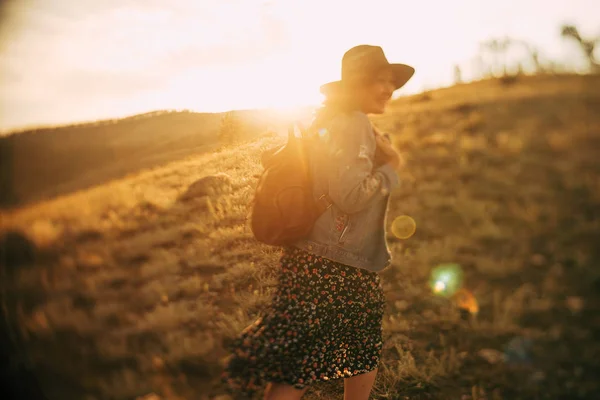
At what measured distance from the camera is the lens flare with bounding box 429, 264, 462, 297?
170 inches

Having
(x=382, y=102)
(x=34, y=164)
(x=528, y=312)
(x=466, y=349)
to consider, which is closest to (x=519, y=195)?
(x=528, y=312)

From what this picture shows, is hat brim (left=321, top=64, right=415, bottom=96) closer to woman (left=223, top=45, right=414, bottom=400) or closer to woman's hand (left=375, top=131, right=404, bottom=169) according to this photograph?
woman (left=223, top=45, right=414, bottom=400)

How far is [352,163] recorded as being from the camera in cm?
162

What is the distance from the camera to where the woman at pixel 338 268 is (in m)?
1.68

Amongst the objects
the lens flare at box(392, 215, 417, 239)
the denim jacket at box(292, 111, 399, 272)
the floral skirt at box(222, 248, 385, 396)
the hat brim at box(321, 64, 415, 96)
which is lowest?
the lens flare at box(392, 215, 417, 239)

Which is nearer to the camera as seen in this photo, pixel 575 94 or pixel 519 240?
pixel 575 94

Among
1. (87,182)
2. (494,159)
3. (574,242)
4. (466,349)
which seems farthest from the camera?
(494,159)

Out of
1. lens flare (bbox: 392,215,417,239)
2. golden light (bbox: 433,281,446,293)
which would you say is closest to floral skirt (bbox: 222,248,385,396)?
golden light (bbox: 433,281,446,293)

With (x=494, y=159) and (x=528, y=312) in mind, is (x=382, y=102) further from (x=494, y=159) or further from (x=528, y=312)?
(x=494, y=159)

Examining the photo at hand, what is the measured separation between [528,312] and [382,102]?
3065 millimetres

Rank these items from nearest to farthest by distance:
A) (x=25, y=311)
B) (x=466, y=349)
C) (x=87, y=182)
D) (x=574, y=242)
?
(x=25, y=311) → (x=87, y=182) → (x=466, y=349) → (x=574, y=242)

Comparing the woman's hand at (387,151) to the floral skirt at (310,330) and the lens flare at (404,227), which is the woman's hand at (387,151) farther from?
the lens flare at (404,227)

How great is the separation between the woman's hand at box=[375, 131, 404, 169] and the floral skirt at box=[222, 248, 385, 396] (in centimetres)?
65

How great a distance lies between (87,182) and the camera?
224cm
